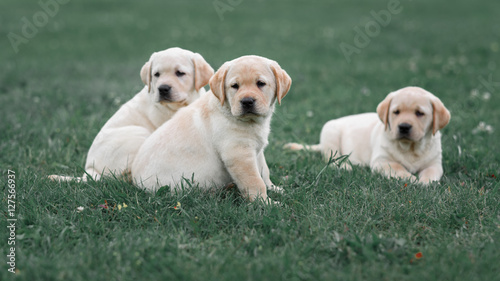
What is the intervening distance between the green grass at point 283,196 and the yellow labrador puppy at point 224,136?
0.56 ft

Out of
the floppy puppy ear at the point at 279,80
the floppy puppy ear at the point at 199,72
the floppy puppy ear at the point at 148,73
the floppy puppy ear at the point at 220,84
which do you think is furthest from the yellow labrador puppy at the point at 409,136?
the floppy puppy ear at the point at 148,73

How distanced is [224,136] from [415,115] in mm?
2115

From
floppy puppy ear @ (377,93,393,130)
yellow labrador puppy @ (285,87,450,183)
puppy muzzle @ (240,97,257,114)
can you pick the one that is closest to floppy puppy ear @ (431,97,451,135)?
yellow labrador puppy @ (285,87,450,183)

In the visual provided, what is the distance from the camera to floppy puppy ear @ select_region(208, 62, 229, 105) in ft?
12.0

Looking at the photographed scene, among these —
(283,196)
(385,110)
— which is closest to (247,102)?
(283,196)

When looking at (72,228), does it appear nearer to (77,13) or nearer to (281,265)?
(281,265)

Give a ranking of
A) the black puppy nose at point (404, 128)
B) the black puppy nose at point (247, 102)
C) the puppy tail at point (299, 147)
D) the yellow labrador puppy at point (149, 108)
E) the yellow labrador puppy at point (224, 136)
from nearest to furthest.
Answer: the black puppy nose at point (247, 102) < the yellow labrador puppy at point (224, 136) < the yellow labrador puppy at point (149, 108) < the black puppy nose at point (404, 128) < the puppy tail at point (299, 147)

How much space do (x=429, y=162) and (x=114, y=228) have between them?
319 cm

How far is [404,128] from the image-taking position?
15.1 feet

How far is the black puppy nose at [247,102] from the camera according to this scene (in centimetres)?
353

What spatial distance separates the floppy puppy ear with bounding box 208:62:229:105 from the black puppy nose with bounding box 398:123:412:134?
6.41 feet

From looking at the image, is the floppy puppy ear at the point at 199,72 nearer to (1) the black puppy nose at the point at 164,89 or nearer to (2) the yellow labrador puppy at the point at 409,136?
(1) the black puppy nose at the point at 164,89

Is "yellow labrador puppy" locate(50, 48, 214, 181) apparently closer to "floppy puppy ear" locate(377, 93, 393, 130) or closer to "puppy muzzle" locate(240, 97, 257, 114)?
"puppy muzzle" locate(240, 97, 257, 114)

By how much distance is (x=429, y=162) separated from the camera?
4711mm
